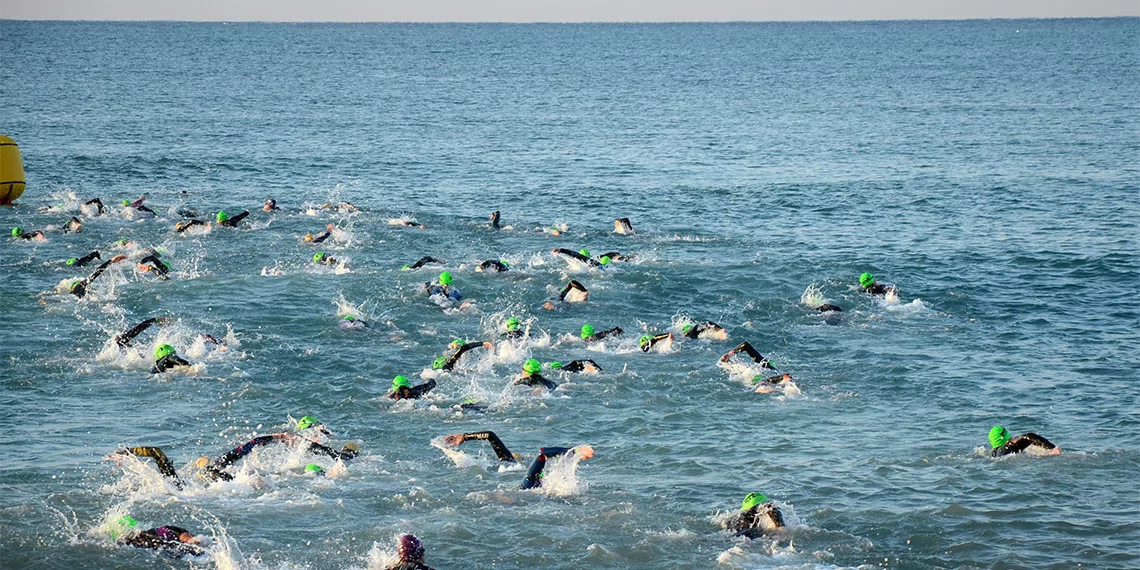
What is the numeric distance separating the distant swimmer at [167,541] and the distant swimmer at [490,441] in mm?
4299

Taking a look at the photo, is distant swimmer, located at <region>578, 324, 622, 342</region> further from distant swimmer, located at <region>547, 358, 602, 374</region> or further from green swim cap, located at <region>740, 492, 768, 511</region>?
green swim cap, located at <region>740, 492, 768, 511</region>

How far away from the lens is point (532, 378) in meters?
22.8

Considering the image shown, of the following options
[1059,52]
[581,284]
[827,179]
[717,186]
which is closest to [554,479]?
[581,284]

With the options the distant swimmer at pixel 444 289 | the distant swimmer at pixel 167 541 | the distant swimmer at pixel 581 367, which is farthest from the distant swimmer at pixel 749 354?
the distant swimmer at pixel 167 541

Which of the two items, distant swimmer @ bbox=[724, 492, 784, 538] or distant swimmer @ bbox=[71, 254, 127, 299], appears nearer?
distant swimmer @ bbox=[724, 492, 784, 538]

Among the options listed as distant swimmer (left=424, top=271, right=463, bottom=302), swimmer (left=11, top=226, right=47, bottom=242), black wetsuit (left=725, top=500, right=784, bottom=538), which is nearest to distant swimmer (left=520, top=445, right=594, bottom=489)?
black wetsuit (left=725, top=500, right=784, bottom=538)

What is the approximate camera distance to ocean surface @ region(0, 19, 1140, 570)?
16875mm

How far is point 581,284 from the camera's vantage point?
101 feet

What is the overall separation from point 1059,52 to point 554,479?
159186 mm

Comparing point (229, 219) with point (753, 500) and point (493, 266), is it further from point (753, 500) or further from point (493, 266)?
point (753, 500)

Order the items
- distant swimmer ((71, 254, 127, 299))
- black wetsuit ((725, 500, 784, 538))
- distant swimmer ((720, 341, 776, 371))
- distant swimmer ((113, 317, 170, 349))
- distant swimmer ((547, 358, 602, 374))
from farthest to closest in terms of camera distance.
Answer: distant swimmer ((71, 254, 127, 299))
distant swimmer ((113, 317, 170, 349))
distant swimmer ((547, 358, 602, 374))
distant swimmer ((720, 341, 776, 371))
black wetsuit ((725, 500, 784, 538))

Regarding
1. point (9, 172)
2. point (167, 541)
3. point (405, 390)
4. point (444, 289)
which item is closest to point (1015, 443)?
point (405, 390)

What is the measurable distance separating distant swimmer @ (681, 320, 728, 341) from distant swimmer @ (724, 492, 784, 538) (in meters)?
10.00

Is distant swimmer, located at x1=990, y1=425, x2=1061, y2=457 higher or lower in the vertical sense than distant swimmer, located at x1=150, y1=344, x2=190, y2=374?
higher
